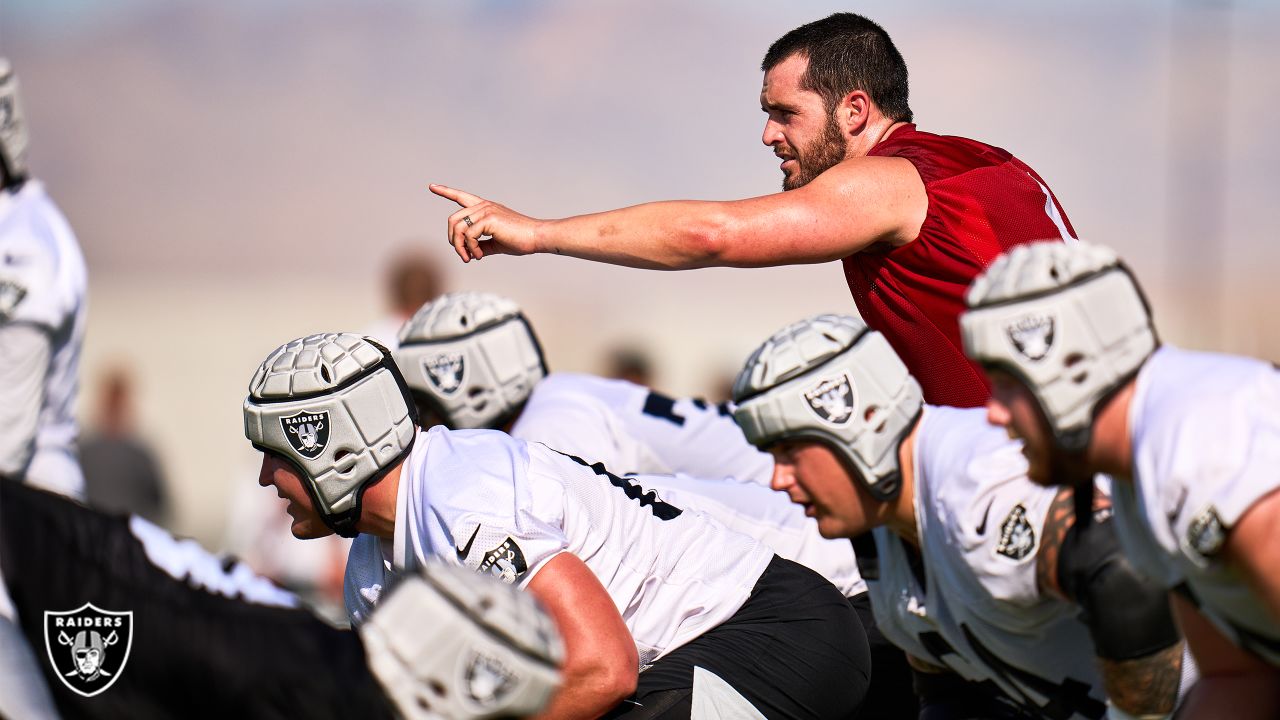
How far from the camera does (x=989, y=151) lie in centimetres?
519

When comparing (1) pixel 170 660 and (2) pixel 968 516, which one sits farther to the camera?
(2) pixel 968 516

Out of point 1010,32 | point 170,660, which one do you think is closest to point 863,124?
point 170,660

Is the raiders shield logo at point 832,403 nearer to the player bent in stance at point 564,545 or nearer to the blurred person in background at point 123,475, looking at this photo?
the player bent in stance at point 564,545

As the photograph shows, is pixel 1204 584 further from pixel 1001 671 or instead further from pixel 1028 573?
pixel 1001 671

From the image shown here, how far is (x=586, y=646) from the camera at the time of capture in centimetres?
373

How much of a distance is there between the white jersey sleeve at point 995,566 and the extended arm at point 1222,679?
359 mm

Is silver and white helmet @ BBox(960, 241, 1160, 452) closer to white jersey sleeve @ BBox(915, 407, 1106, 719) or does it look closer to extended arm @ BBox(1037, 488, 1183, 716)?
extended arm @ BBox(1037, 488, 1183, 716)

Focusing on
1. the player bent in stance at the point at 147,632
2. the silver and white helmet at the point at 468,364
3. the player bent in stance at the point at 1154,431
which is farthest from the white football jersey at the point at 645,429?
the player bent in stance at the point at 1154,431

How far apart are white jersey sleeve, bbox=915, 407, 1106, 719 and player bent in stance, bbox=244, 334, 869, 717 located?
56 centimetres

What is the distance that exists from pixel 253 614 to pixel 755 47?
23361 mm

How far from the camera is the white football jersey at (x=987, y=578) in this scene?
3.71 metres

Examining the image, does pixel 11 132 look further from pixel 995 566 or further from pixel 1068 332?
pixel 1068 332

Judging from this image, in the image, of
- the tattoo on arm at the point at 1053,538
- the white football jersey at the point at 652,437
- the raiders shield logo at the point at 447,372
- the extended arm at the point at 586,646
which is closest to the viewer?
the tattoo on arm at the point at 1053,538

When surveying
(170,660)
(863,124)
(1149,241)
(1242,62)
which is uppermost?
(863,124)
